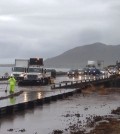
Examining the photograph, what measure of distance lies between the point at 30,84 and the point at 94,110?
1155 inches

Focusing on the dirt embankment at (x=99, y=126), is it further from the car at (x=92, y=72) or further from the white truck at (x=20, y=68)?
the car at (x=92, y=72)

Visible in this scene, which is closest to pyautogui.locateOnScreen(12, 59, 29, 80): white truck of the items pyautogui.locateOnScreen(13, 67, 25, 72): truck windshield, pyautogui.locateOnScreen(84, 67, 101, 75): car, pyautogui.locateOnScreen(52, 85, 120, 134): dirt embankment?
pyautogui.locateOnScreen(13, 67, 25, 72): truck windshield

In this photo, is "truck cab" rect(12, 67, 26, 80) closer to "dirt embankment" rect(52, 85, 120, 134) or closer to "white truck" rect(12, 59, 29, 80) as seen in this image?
"white truck" rect(12, 59, 29, 80)

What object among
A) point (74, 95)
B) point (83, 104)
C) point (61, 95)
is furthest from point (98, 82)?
point (83, 104)

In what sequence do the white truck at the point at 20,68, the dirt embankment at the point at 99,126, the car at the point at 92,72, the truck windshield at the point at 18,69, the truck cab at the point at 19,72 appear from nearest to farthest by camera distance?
1. the dirt embankment at the point at 99,126
2. the truck cab at the point at 19,72
3. the white truck at the point at 20,68
4. the truck windshield at the point at 18,69
5. the car at the point at 92,72

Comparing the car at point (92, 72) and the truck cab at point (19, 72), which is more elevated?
the car at point (92, 72)

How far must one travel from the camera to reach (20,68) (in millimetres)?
70250

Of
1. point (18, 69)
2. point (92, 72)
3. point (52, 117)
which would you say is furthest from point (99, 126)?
point (92, 72)

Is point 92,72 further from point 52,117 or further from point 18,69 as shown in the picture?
point 52,117

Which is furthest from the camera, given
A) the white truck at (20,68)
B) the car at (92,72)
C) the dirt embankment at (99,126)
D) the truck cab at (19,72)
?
the car at (92,72)

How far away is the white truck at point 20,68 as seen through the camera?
69.1 meters

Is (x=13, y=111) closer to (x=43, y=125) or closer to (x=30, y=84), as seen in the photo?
(x=43, y=125)

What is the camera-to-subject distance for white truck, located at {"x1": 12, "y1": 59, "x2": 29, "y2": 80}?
6906 cm

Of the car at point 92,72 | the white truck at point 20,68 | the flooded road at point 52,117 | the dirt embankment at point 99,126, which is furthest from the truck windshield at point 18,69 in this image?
the dirt embankment at point 99,126
